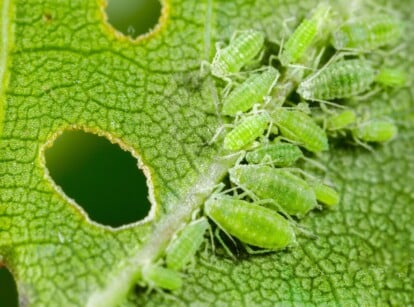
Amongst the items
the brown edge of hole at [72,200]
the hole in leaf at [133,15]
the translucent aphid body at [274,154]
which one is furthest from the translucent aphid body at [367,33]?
the brown edge of hole at [72,200]

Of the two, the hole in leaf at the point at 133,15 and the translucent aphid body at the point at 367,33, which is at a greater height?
the hole in leaf at the point at 133,15

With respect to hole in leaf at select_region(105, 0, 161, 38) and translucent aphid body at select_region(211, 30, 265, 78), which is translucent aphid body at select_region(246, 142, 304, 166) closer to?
translucent aphid body at select_region(211, 30, 265, 78)

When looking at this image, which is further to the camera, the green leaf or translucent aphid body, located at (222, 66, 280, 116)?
translucent aphid body, located at (222, 66, 280, 116)

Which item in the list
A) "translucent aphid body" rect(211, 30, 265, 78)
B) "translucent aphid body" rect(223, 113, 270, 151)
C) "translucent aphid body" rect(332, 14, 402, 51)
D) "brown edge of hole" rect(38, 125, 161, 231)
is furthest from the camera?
"translucent aphid body" rect(332, 14, 402, 51)

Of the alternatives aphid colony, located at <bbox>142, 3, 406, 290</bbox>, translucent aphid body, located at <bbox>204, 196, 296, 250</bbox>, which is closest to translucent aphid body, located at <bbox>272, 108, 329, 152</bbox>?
aphid colony, located at <bbox>142, 3, 406, 290</bbox>

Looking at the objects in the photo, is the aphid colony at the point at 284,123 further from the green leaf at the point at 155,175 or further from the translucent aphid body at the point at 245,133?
the green leaf at the point at 155,175

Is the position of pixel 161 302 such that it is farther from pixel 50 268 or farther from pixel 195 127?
pixel 195 127

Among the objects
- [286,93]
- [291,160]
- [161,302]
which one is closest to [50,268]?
[161,302]
